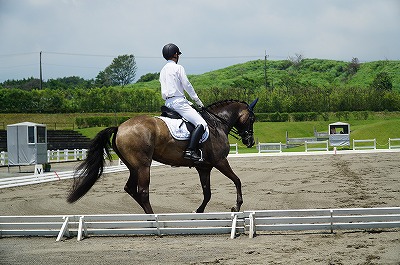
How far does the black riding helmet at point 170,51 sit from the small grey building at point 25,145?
19078mm

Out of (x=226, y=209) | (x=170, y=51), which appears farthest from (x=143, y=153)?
(x=226, y=209)

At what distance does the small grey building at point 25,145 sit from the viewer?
28016 millimetres

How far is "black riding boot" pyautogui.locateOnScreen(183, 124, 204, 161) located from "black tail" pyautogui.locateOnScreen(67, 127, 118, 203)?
1.25m

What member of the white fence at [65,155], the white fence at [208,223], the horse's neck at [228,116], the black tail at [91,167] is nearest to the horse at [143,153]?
the black tail at [91,167]

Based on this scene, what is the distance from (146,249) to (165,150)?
2.48 meters

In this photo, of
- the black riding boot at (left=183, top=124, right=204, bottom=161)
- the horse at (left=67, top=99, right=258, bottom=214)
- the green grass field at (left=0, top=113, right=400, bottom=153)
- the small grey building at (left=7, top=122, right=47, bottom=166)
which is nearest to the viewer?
the horse at (left=67, top=99, right=258, bottom=214)

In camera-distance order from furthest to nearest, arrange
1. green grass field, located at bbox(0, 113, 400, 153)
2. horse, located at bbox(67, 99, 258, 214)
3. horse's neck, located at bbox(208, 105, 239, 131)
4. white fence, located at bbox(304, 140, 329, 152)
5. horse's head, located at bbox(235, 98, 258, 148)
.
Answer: green grass field, located at bbox(0, 113, 400, 153) → white fence, located at bbox(304, 140, 329, 152) → horse's head, located at bbox(235, 98, 258, 148) → horse's neck, located at bbox(208, 105, 239, 131) → horse, located at bbox(67, 99, 258, 214)

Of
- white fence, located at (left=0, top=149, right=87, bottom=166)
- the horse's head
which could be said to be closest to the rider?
the horse's head

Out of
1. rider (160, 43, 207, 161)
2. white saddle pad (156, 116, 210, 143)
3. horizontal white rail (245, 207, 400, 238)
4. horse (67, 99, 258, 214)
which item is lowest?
horizontal white rail (245, 207, 400, 238)

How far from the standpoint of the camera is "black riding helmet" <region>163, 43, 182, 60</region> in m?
10.3

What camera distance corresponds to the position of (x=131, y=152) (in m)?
9.55

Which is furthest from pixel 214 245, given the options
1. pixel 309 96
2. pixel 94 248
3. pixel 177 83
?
pixel 309 96

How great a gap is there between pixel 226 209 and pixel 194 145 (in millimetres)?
2224

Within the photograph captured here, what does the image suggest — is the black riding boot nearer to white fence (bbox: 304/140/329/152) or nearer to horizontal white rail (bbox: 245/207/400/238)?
horizontal white rail (bbox: 245/207/400/238)
